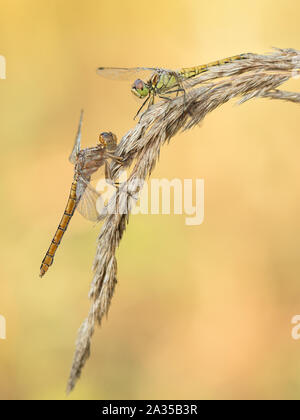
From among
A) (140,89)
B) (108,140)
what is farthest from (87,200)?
(140,89)

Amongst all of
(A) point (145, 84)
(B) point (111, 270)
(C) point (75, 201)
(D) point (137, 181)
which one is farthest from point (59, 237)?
(A) point (145, 84)

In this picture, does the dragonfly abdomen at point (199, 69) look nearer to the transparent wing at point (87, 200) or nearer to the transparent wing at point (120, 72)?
the transparent wing at point (120, 72)

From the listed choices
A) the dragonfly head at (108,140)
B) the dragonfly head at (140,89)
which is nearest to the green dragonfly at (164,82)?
the dragonfly head at (140,89)

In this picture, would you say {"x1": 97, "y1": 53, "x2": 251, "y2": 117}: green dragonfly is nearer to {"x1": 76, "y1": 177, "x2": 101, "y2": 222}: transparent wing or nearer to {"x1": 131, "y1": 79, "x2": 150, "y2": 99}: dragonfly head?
{"x1": 131, "y1": 79, "x2": 150, "y2": 99}: dragonfly head

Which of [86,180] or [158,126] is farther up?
[158,126]

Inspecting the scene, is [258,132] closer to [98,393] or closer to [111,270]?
[111,270]

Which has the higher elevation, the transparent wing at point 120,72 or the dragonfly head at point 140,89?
the transparent wing at point 120,72

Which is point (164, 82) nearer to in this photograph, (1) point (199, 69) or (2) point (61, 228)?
(1) point (199, 69)
